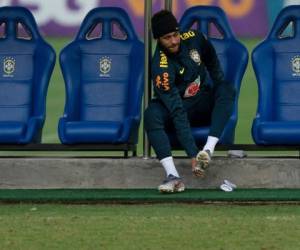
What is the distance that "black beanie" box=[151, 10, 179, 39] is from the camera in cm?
1127

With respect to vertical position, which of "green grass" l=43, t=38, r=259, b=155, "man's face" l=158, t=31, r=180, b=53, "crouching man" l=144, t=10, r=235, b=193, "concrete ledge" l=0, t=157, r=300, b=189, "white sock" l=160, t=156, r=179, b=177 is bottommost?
"green grass" l=43, t=38, r=259, b=155

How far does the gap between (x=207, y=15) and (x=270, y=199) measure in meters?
2.05

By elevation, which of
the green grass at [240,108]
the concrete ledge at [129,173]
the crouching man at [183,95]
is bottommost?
the green grass at [240,108]

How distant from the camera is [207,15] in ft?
40.5

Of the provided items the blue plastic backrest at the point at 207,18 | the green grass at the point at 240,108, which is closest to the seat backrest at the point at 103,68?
the blue plastic backrest at the point at 207,18

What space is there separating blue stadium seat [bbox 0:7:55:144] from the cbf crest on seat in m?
1.79

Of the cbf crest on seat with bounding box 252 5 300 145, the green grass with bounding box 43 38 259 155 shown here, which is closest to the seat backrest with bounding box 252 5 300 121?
the cbf crest on seat with bounding box 252 5 300 145

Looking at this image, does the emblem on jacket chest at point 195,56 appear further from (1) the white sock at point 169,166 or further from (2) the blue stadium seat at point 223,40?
(1) the white sock at point 169,166

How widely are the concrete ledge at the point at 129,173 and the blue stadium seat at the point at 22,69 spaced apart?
480mm

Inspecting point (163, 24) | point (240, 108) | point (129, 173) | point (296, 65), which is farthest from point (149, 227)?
point (240, 108)

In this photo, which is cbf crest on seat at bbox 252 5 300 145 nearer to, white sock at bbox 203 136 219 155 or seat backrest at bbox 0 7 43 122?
white sock at bbox 203 136 219 155

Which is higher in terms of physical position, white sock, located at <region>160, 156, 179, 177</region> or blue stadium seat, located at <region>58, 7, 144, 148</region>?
blue stadium seat, located at <region>58, 7, 144, 148</region>

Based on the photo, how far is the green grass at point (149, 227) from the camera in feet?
30.5

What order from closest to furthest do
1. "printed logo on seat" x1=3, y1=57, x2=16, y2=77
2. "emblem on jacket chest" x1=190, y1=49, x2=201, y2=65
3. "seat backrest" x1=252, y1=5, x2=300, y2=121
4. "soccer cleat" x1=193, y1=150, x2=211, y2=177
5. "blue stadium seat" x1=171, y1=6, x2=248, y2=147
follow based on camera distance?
"soccer cleat" x1=193, y1=150, x2=211, y2=177
"emblem on jacket chest" x1=190, y1=49, x2=201, y2=65
"blue stadium seat" x1=171, y1=6, x2=248, y2=147
"seat backrest" x1=252, y1=5, x2=300, y2=121
"printed logo on seat" x1=3, y1=57, x2=16, y2=77
